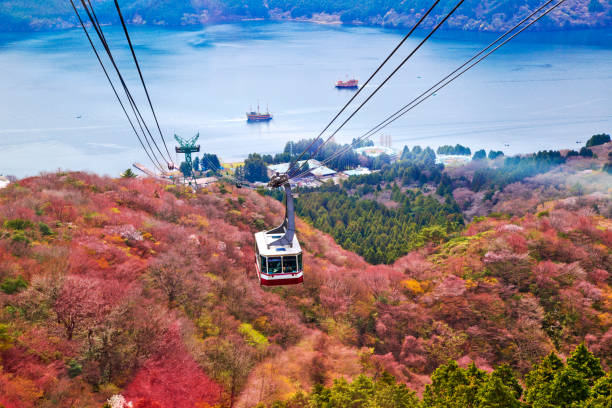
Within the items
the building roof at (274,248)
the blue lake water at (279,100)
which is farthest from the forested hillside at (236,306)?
the blue lake water at (279,100)

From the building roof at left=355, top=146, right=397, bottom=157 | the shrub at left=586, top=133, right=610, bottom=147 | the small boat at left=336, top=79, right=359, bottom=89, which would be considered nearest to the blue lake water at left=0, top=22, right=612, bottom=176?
the small boat at left=336, top=79, right=359, bottom=89

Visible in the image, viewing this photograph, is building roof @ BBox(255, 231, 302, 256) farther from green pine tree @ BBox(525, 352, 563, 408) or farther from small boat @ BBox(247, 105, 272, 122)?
small boat @ BBox(247, 105, 272, 122)

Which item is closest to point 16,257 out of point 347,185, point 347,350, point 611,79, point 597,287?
point 347,350

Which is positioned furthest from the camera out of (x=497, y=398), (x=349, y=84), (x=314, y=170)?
(x=349, y=84)

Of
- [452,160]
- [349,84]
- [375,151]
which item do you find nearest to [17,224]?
[452,160]

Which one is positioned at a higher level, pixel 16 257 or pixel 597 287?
pixel 16 257

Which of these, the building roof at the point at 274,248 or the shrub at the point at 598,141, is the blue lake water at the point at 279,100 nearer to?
the shrub at the point at 598,141

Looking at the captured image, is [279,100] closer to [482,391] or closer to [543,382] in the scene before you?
[543,382]

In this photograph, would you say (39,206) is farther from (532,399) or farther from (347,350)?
(532,399)
